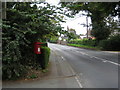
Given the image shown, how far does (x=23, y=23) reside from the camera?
25.1 feet

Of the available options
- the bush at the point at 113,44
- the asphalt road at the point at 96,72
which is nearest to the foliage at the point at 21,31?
the asphalt road at the point at 96,72

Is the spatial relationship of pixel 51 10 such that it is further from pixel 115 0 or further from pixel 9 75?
pixel 115 0

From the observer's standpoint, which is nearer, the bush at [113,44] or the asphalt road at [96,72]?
the asphalt road at [96,72]

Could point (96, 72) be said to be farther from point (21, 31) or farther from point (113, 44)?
point (113, 44)

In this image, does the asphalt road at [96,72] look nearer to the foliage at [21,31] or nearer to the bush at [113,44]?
the foliage at [21,31]

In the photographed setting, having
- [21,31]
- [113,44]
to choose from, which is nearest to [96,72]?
[21,31]

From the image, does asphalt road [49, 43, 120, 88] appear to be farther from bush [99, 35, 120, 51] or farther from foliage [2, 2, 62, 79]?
bush [99, 35, 120, 51]

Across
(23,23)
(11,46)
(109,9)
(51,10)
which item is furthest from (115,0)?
(11,46)

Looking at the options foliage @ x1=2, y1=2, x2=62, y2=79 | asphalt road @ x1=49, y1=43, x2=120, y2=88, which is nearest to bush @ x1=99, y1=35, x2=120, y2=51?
asphalt road @ x1=49, y1=43, x2=120, y2=88

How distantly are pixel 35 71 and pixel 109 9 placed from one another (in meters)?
12.9

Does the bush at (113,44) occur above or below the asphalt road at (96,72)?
above

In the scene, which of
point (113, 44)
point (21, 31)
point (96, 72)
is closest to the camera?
point (21, 31)

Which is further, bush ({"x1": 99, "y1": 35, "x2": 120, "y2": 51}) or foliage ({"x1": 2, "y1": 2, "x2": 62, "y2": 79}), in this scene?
bush ({"x1": 99, "y1": 35, "x2": 120, "y2": 51})

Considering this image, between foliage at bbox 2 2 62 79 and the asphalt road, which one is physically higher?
foliage at bbox 2 2 62 79
